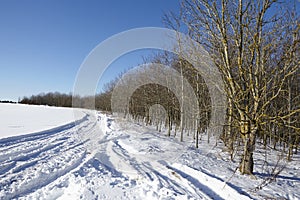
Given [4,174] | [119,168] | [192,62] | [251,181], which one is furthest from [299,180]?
[4,174]

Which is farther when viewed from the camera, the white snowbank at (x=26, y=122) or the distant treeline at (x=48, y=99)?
the distant treeline at (x=48, y=99)

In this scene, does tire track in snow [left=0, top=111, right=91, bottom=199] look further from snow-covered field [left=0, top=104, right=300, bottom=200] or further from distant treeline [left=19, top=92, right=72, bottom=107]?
distant treeline [left=19, top=92, right=72, bottom=107]

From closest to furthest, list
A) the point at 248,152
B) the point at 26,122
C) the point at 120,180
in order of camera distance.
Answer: the point at 120,180, the point at 248,152, the point at 26,122

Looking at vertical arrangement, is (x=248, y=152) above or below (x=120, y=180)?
above

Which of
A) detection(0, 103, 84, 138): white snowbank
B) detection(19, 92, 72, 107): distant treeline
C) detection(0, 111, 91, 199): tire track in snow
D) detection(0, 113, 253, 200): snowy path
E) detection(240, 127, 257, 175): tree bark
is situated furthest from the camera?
detection(19, 92, 72, 107): distant treeline

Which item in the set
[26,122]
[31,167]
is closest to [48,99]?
[26,122]

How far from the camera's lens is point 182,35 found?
5.89 meters

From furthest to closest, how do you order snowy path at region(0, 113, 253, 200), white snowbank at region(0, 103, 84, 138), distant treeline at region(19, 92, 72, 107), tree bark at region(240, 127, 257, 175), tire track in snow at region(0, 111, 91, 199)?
1. distant treeline at region(19, 92, 72, 107)
2. white snowbank at region(0, 103, 84, 138)
3. tree bark at region(240, 127, 257, 175)
4. tire track in snow at region(0, 111, 91, 199)
5. snowy path at region(0, 113, 253, 200)

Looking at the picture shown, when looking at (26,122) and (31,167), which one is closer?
(31,167)

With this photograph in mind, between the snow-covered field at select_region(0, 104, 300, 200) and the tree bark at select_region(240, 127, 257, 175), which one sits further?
the tree bark at select_region(240, 127, 257, 175)

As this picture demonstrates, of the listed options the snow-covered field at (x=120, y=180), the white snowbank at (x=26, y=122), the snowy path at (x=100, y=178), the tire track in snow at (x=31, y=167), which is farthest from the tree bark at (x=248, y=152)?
the white snowbank at (x=26, y=122)

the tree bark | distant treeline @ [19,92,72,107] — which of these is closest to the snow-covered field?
the tree bark

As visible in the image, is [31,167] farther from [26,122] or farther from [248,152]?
[26,122]

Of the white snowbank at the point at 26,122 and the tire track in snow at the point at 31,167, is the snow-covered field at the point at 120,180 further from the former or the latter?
the white snowbank at the point at 26,122
